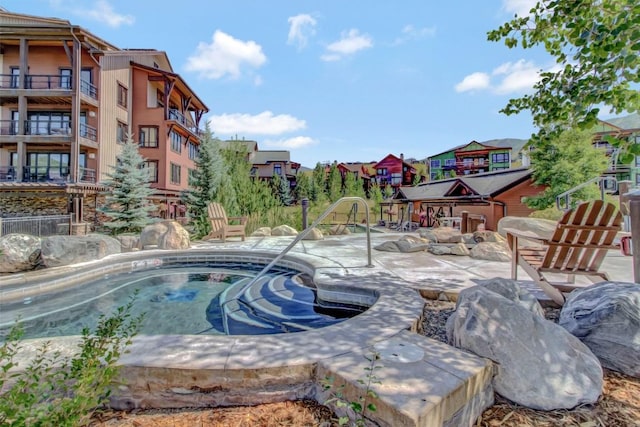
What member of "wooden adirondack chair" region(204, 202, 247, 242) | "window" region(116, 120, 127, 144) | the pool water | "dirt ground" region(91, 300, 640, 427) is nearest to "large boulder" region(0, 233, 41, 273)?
the pool water

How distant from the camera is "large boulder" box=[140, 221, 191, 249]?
705cm

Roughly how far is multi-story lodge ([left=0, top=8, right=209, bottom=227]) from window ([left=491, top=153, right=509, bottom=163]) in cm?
3349

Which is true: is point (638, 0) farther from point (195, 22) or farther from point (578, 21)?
point (195, 22)

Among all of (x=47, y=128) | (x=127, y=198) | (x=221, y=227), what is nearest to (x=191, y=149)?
(x=47, y=128)

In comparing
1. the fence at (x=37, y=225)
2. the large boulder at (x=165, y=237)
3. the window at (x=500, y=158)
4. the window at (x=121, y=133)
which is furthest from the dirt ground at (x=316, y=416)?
the window at (x=500, y=158)

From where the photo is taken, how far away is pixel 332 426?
1457 mm

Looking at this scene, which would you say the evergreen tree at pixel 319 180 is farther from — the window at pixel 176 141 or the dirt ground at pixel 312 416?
the dirt ground at pixel 312 416

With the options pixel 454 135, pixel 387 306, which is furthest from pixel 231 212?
pixel 454 135

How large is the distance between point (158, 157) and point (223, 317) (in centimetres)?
1762

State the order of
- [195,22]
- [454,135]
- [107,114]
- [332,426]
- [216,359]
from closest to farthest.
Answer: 1. [332,426]
2. [216,359]
3. [195,22]
4. [107,114]
5. [454,135]

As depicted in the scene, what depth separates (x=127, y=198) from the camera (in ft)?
35.1

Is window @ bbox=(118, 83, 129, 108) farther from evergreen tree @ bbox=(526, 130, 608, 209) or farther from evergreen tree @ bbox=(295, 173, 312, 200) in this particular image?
evergreen tree @ bbox=(526, 130, 608, 209)

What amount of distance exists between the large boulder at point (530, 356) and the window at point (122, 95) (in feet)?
67.7

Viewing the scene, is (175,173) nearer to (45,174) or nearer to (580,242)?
(45,174)
